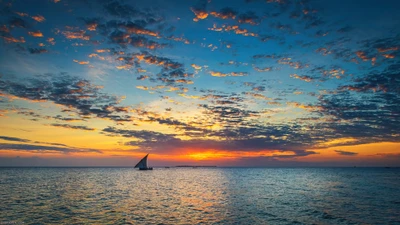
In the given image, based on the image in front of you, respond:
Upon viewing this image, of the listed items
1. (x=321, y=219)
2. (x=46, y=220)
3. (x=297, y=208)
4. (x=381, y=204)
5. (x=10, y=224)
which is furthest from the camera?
(x=381, y=204)

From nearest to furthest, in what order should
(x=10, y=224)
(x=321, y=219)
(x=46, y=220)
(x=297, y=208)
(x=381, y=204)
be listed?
(x=10, y=224)
(x=46, y=220)
(x=321, y=219)
(x=297, y=208)
(x=381, y=204)

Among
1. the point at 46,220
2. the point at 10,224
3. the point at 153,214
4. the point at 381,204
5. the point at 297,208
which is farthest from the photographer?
the point at 381,204

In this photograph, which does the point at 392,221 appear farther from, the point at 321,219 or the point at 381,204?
the point at 381,204

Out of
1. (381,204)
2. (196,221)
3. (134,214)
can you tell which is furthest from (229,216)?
(381,204)

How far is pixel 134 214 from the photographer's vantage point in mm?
35906

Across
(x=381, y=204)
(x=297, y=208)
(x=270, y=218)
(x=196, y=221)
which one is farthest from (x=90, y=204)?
(x=381, y=204)

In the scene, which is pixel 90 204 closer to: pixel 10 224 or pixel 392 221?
pixel 10 224


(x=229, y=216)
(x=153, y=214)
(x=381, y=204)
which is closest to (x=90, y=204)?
(x=153, y=214)

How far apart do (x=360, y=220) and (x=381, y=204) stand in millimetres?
16717

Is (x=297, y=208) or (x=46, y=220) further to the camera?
(x=297, y=208)

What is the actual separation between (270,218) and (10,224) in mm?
32488

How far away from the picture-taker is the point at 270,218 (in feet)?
112

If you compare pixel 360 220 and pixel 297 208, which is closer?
pixel 360 220

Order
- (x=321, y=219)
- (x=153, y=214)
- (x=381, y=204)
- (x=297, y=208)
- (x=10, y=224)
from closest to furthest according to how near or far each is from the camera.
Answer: (x=10, y=224), (x=321, y=219), (x=153, y=214), (x=297, y=208), (x=381, y=204)
